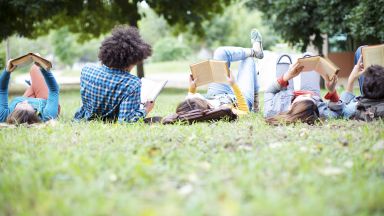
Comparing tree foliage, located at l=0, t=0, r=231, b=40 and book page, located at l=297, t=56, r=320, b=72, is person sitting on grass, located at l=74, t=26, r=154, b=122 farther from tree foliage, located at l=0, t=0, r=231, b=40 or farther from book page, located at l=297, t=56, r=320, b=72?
tree foliage, located at l=0, t=0, r=231, b=40

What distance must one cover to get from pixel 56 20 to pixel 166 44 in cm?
3281

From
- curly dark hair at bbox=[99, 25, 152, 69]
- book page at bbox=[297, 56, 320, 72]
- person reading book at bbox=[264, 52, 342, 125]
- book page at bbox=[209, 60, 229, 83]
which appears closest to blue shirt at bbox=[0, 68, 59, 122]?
curly dark hair at bbox=[99, 25, 152, 69]

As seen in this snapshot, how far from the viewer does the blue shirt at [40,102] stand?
6.02 metres

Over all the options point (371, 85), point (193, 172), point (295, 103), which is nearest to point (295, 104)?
point (295, 103)

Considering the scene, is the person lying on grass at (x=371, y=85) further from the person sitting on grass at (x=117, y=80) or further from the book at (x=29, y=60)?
the book at (x=29, y=60)

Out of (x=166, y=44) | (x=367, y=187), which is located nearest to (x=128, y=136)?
(x=367, y=187)

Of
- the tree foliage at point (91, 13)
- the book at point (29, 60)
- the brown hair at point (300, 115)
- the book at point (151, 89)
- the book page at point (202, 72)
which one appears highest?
the tree foliage at point (91, 13)

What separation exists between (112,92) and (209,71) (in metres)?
1.39

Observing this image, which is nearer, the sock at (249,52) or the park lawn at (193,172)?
the park lawn at (193,172)

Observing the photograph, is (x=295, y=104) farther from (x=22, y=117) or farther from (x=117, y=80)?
(x=22, y=117)

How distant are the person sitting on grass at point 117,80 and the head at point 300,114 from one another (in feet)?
5.82

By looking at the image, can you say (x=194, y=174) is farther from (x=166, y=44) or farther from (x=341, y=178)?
(x=166, y=44)

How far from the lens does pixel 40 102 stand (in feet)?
21.0

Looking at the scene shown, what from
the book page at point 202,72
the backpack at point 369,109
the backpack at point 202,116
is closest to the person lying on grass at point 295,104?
the backpack at point 369,109
